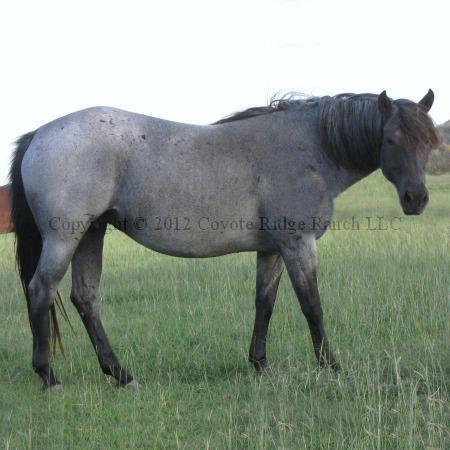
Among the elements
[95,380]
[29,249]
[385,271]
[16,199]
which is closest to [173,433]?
[95,380]

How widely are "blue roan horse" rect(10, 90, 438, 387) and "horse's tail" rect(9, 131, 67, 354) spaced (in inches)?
2.0

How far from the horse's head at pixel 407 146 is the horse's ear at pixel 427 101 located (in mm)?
106

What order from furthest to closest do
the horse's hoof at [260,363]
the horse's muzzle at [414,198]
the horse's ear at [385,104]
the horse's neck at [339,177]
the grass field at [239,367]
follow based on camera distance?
the horse's hoof at [260,363]
the horse's neck at [339,177]
the horse's ear at [385,104]
the horse's muzzle at [414,198]
the grass field at [239,367]

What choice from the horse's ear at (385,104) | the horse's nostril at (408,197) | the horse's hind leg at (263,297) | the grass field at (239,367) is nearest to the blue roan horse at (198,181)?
the horse's ear at (385,104)

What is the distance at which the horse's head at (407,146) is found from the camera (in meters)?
4.43

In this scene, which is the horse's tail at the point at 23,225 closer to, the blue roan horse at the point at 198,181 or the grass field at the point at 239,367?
the blue roan horse at the point at 198,181

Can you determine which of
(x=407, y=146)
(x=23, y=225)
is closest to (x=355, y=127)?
(x=407, y=146)

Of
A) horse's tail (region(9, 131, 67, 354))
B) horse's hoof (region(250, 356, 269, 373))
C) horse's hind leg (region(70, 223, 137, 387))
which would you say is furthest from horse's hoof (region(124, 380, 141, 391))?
horse's hoof (region(250, 356, 269, 373))

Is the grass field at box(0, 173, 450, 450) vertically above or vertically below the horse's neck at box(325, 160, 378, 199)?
below

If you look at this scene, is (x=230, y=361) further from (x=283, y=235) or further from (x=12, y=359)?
(x=12, y=359)

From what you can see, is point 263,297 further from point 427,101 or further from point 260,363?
point 427,101

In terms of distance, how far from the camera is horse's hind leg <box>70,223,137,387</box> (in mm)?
4965

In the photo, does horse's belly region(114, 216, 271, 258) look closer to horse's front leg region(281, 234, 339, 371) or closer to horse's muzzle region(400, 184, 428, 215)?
horse's front leg region(281, 234, 339, 371)

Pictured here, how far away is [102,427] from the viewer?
398cm
